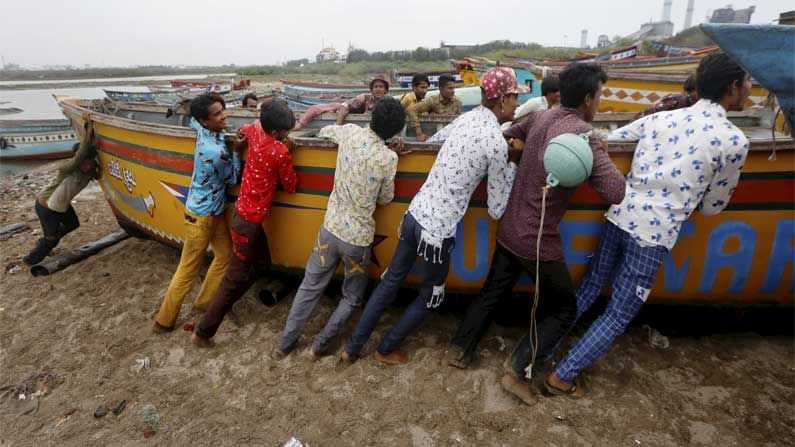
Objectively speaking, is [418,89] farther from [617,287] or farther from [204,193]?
[617,287]

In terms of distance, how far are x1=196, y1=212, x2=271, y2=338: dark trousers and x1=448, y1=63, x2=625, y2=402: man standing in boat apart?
5.07 ft

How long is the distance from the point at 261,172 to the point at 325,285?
2.74 ft

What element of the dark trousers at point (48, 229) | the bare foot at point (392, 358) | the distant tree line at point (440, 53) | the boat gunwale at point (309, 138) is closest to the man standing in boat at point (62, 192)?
the dark trousers at point (48, 229)

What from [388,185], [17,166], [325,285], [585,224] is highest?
[388,185]

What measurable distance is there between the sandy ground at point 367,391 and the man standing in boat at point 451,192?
48cm

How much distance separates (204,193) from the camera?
10.3 feet

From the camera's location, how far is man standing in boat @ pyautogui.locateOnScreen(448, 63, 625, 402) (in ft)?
7.06

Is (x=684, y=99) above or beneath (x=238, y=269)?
above

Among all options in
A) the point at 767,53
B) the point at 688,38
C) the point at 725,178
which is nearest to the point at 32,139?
the point at 725,178

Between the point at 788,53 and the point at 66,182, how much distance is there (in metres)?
5.45

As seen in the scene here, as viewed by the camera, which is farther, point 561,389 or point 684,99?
point 684,99

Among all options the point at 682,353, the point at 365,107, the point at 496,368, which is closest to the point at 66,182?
the point at 365,107

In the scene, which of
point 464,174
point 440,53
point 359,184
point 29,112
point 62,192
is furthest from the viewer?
point 440,53

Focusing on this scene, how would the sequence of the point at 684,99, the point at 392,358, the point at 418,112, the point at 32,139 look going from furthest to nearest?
1. the point at 32,139
2. the point at 418,112
3. the point at 684,99
4. the point at 392,358
